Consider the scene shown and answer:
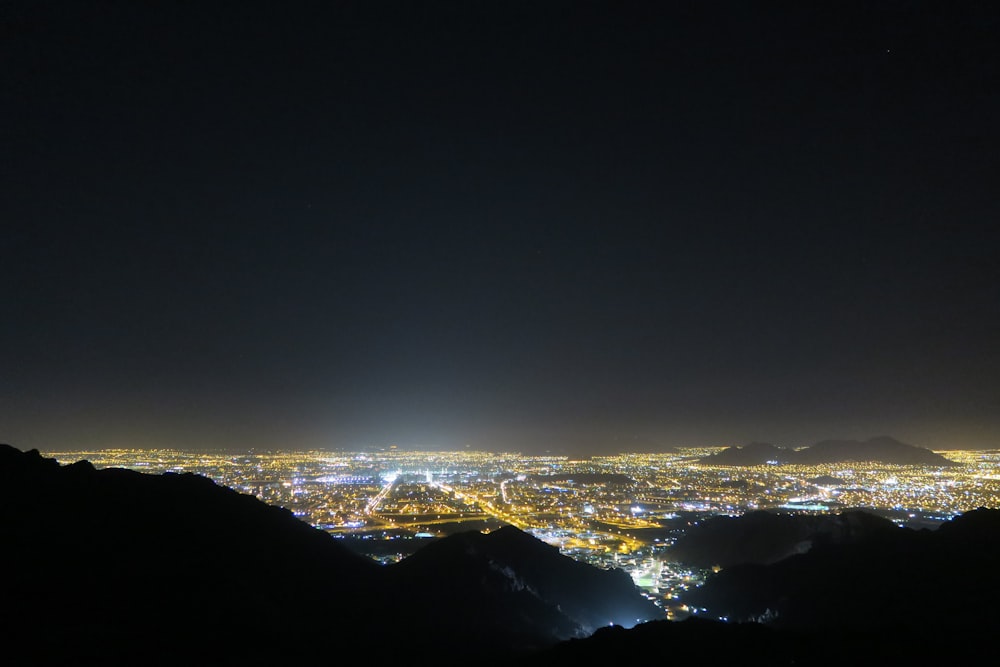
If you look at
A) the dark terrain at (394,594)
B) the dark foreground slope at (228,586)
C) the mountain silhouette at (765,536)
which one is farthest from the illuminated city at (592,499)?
the dark foreground slope at (228,586)

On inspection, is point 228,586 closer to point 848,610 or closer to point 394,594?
point 394,594

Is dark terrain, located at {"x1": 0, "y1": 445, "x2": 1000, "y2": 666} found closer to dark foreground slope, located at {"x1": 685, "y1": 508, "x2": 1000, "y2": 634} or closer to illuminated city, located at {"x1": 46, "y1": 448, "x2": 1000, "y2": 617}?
dark foreground slope, located at {"x1": 685, "y1": 508, "x2": 1000, "y2": 634}

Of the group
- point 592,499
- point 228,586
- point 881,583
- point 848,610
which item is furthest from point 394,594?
point 592,499

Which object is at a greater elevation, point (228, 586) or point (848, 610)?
point (228, 586)

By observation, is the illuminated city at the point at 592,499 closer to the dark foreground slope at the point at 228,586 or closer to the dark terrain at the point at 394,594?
the dark terrain at the point at 394,594

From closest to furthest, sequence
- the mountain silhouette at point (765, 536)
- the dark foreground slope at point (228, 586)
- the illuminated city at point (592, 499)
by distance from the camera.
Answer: the dark foreground slope at point (228, 586) < the mountain silhouette at point (765, 536) < the illuminated city at point (592, 499)

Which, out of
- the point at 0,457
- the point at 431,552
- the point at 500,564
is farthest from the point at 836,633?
the point at 0,457
